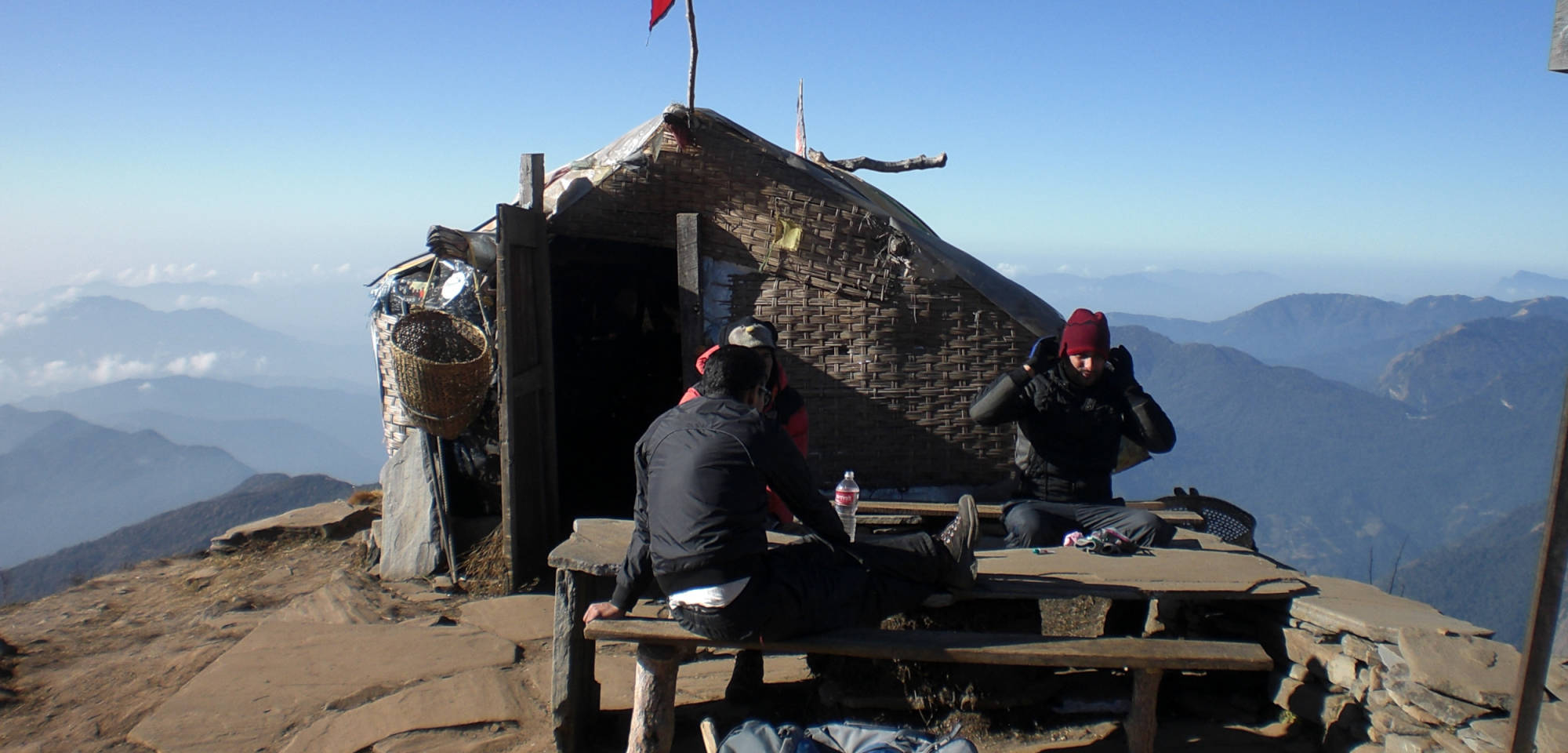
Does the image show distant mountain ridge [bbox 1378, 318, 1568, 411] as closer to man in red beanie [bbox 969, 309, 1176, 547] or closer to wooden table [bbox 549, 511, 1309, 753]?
man in red beanie [bbox 969, 309, 1176, 547]

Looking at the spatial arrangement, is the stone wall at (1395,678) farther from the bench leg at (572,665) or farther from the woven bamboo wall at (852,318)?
the bench leg at (572,665)

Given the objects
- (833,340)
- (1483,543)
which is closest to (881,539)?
(833,340)

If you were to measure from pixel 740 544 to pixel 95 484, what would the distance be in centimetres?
18241

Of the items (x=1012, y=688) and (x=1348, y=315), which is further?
(x=1348, y=315)

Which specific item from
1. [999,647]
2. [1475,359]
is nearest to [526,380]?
[999,647]

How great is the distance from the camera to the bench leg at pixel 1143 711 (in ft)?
10.7

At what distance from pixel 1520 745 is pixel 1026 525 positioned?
227 cm

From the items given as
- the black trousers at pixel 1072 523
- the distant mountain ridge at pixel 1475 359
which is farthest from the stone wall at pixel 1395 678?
the distant mountain ridge at pixel 1475 359

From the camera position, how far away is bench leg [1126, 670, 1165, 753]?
128 inches

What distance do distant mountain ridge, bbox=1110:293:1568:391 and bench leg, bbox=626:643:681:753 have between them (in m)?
159

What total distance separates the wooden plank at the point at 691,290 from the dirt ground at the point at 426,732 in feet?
6.64

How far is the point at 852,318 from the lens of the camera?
6.06m

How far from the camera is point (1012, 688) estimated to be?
3.91 meters

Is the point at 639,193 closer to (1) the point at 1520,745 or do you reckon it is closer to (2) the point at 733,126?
(2) the point at 733,126
